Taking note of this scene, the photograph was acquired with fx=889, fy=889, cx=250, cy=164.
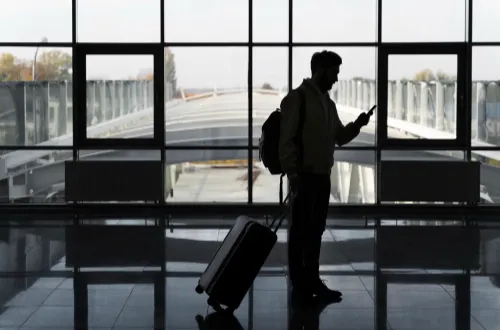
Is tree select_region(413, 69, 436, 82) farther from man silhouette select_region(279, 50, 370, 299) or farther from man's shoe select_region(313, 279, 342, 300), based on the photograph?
man's shoe select_region(313, 279, 342, 300)

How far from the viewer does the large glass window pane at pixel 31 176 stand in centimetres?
1307

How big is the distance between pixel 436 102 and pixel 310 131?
23.4 feet

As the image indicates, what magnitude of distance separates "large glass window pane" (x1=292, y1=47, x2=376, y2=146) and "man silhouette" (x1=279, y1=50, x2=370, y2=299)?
6.37m

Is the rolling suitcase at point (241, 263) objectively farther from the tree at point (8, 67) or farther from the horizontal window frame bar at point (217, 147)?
the tree at point (8, 67)

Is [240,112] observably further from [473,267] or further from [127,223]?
[473,267]

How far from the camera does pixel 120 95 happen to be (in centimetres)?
1312

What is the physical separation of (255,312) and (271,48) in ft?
23.8

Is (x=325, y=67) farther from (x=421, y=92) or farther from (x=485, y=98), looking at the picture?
(x=485, y=98)

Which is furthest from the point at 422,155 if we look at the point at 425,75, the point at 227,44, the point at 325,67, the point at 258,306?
the point at 258,306
